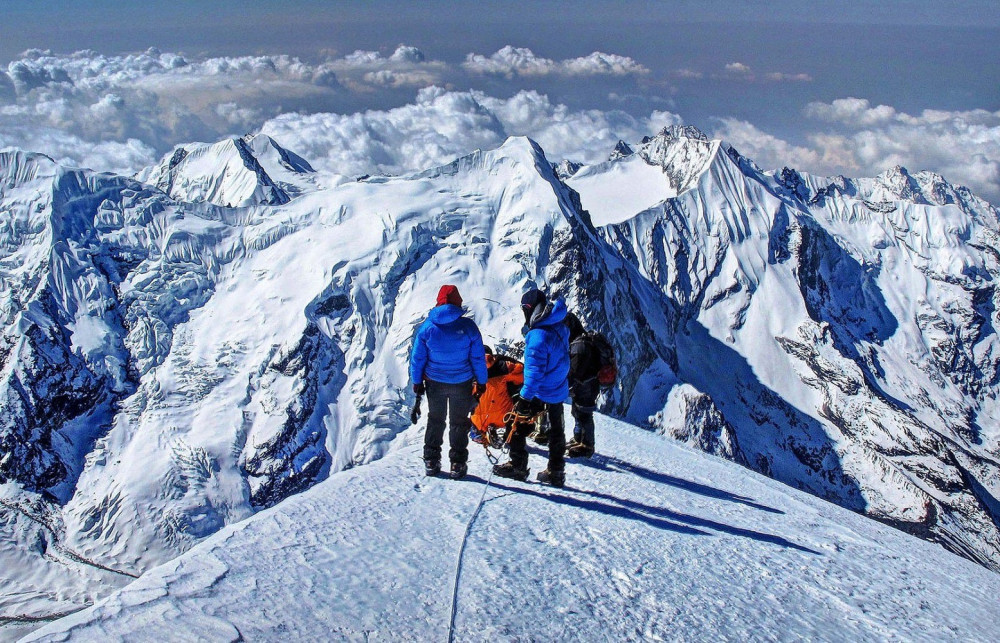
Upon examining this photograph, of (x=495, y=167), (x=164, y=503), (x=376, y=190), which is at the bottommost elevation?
(x=164, y=503)

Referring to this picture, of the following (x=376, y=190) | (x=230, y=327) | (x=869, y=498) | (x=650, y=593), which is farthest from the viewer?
(x=869, y=498)

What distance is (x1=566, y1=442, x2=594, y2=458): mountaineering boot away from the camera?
14031 millimetres

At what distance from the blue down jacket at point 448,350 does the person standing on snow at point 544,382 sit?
0.94 meters

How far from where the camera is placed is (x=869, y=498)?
629 ft

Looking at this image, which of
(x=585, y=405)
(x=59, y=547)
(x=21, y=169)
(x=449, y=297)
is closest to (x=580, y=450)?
(x=585, y=405)

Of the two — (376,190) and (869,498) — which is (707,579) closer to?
(376,190)

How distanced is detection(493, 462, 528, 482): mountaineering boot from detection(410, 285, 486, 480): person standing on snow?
62cm

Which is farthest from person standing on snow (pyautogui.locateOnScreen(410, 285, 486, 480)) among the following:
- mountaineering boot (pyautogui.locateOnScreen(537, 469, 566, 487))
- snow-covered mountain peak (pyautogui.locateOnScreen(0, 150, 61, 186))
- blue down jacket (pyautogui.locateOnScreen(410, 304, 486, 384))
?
snow-covered mountain peak (pyautogui.locateOnScreen(0, 150, 61, 186))

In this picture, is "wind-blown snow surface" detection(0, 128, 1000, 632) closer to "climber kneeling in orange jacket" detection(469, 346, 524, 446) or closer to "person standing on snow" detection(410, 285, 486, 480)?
"climber kneeling in orange jacket" detection(469, 346, 524, 446)

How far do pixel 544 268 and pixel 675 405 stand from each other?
49.5 meters

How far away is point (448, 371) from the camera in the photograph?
1202 cm

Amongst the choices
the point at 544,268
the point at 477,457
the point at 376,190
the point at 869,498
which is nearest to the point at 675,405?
the point at 544,268

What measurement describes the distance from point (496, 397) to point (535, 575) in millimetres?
5602

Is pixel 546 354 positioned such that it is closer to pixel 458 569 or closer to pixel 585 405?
pixel 585 405
